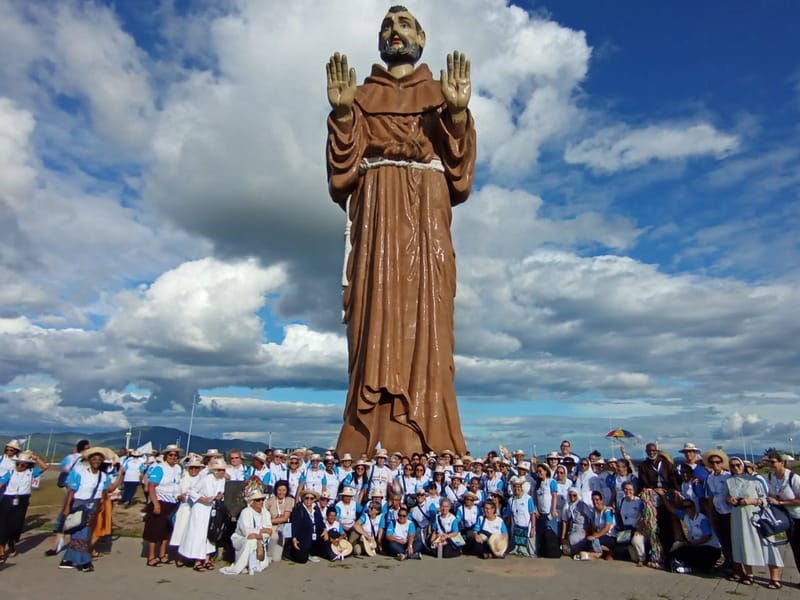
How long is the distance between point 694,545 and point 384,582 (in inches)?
154

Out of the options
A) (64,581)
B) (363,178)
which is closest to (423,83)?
(363,178)

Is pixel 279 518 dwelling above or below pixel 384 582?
above

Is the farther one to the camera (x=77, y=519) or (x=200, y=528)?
(x=200, y=528)

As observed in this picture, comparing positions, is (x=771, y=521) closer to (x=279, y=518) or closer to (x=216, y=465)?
(x=279, y=518)

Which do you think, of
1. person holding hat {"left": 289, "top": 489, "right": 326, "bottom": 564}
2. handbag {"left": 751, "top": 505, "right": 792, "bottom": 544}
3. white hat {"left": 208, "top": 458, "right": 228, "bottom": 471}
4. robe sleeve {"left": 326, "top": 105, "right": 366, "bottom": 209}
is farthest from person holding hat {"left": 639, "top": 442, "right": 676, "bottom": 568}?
robe sleeve {"left": 326, "top": 105, "right": 366, "bottom": 209}

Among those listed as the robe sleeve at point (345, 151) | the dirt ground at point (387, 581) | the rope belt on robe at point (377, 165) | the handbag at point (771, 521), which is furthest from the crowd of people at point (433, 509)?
the robe sleeve at point (345, 151)

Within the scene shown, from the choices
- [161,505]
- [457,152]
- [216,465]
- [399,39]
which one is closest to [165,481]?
[161,505]

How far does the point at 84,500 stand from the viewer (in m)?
7.42

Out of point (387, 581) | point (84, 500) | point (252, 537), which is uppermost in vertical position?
point (84, 500)

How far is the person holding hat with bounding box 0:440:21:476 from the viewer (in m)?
8.53

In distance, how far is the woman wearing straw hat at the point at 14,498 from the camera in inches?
316

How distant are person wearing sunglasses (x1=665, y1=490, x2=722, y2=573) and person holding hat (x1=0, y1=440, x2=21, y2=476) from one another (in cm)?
887

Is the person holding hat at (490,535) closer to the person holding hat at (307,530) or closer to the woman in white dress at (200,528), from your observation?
the person holding hat at (307,530)

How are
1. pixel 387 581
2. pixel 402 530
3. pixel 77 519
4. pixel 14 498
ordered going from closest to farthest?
1. pixel 387 581
2. pixel 77 519
3. pixel 14 498
4. pixel 402 530
